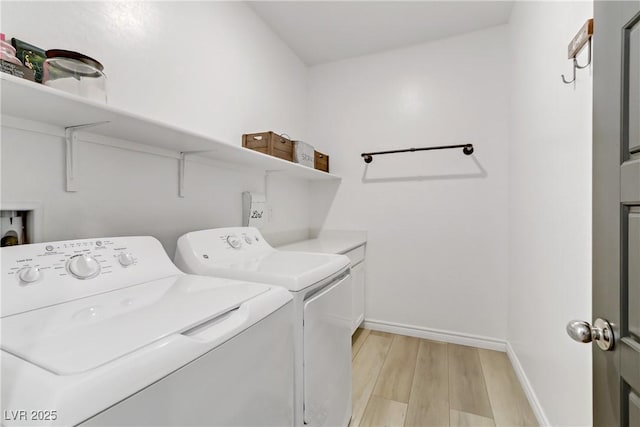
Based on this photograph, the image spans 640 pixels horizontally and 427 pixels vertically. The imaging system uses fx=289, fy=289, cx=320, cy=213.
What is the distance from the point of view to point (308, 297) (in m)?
1.09

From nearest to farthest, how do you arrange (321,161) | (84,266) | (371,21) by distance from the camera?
(84,266) < (371,21) < (321,161)

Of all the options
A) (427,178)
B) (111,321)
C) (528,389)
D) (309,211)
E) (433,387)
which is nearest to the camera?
(111,321)

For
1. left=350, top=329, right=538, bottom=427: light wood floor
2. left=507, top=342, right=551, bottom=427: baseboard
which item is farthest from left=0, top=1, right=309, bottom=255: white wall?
left=507, top=342, right=551, bottom=427: baseboard

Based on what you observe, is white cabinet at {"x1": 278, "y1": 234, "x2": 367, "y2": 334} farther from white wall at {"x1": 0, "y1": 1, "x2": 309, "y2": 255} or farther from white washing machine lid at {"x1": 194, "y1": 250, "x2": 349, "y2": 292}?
white washing machine lid at {"x1": 194, "y1": 250, "x2": 349, "y2": 292}

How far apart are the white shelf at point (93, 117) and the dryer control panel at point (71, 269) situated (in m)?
0.40

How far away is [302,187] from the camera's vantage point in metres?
2.81

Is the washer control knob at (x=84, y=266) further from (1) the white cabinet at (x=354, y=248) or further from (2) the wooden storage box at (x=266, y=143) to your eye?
(1) the white cabinet at (x=354, y=248)

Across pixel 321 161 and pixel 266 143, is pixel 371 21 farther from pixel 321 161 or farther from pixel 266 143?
pixel 266 143

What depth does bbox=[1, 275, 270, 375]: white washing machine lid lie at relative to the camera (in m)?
0.50

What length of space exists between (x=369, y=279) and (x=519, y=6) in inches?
90.4

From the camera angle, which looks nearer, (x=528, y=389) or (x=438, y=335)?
(x=528, y=389)

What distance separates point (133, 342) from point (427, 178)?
239 cm

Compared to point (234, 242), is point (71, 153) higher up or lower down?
higher up

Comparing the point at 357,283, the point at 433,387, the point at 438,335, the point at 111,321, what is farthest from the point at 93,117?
the point at 438,335
